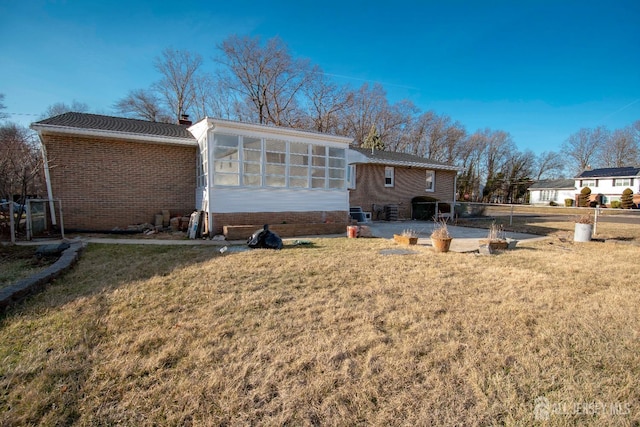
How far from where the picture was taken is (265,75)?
27547 millimetres

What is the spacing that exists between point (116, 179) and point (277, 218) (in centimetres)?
554

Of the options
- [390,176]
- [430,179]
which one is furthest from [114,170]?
[430,179]

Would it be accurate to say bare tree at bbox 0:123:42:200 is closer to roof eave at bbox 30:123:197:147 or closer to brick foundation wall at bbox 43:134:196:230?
brick foundation wall at bbox 43:134:196:230

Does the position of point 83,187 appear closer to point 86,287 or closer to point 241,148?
point 241,148

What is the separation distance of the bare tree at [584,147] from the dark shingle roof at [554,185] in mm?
6588

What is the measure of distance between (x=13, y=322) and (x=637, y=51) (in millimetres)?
23728

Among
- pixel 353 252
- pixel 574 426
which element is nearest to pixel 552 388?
pixel 574 426

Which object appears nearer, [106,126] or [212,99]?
[106,126]

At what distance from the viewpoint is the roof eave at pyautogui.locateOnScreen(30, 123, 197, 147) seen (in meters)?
8.48

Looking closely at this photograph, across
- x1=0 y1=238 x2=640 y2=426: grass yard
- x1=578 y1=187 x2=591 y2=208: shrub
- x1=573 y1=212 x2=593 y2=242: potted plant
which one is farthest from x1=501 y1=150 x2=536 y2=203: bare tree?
x1=0 y1=238 x2=640 y2=426: grass yard

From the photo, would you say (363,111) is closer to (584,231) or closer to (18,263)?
(584,231)

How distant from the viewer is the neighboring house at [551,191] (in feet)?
132

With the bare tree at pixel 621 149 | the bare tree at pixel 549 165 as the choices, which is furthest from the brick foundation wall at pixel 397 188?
the bare tree at pixel 621 149

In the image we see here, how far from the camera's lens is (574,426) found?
6.03ft
